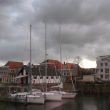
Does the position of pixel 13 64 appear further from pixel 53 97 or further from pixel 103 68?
pixel 53 97

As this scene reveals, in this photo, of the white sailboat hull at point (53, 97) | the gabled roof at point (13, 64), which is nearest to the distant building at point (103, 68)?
the gabled roof at point (13, 64)

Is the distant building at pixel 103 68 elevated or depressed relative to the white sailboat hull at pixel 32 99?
elevated

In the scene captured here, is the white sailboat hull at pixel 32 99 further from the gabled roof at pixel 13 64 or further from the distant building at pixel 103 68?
the gabled roof at pixel 13 64

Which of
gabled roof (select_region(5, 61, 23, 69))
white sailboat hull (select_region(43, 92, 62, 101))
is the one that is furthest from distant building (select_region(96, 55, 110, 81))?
white sailboat hull (select_region(43, 92, 62, 101))

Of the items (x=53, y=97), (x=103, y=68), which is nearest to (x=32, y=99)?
(x=53, y=97)

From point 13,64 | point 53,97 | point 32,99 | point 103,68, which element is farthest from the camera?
point 13,64

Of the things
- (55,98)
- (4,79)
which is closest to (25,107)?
(55,98)

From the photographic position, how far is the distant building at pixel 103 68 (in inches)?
5349

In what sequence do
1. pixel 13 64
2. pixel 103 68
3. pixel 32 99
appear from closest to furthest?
pixel 32 99
pixel 103 68
pixel 13 64

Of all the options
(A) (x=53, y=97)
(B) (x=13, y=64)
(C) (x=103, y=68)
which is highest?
(B) (x=13, y=64)

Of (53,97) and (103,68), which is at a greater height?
(103,68)

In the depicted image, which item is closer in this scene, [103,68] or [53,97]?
[53,97]

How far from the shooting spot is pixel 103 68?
13700 centimetres

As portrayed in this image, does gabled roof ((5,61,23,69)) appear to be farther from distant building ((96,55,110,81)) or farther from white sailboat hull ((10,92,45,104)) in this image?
white sailboat hull ((10,92,45,104))
